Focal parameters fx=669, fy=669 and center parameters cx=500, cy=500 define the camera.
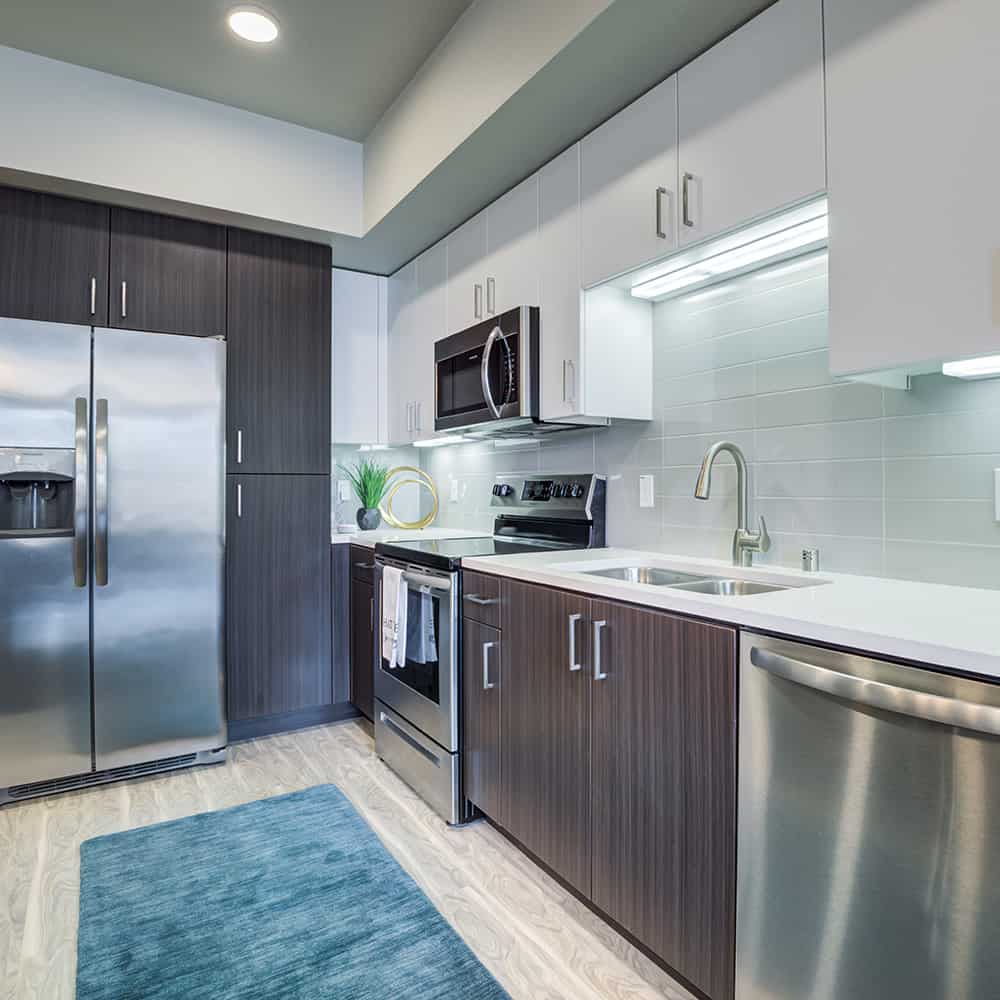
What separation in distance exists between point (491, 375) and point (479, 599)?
92 centimetres

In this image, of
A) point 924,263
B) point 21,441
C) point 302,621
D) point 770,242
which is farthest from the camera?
point 302,621

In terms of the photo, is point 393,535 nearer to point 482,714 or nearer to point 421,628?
point 421,628

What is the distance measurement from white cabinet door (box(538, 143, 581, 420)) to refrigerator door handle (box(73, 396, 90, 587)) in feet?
5.71

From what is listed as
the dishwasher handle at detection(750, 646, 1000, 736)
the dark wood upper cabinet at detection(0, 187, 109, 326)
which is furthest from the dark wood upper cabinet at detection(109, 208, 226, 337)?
the dishwasher handle at detection(750, 646, 1000, 736)

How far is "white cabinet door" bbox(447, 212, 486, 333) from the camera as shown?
2.80 meters

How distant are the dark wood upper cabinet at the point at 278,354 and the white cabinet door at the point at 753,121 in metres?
2.01

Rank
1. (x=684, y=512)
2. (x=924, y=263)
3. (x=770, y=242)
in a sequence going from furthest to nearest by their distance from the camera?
1. (x=684, y=512)
2. (x=770, y=242)
3. (x=924, y=263)

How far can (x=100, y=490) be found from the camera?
101 inches

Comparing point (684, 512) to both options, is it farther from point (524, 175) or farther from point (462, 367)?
point (524, 175)

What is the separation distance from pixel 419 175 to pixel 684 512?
5.33ft

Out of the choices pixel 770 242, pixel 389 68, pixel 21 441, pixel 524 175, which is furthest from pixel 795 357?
pixel 21 441

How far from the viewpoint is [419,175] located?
2.57 m

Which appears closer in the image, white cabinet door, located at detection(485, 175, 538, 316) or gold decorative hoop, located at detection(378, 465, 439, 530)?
white cabinet door, located at detection(485, 175, 538, 316)

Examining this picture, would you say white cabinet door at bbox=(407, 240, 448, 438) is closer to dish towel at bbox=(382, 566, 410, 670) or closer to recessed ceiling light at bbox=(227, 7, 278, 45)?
dish towel at bbox=(382, 566, 410, 670)
